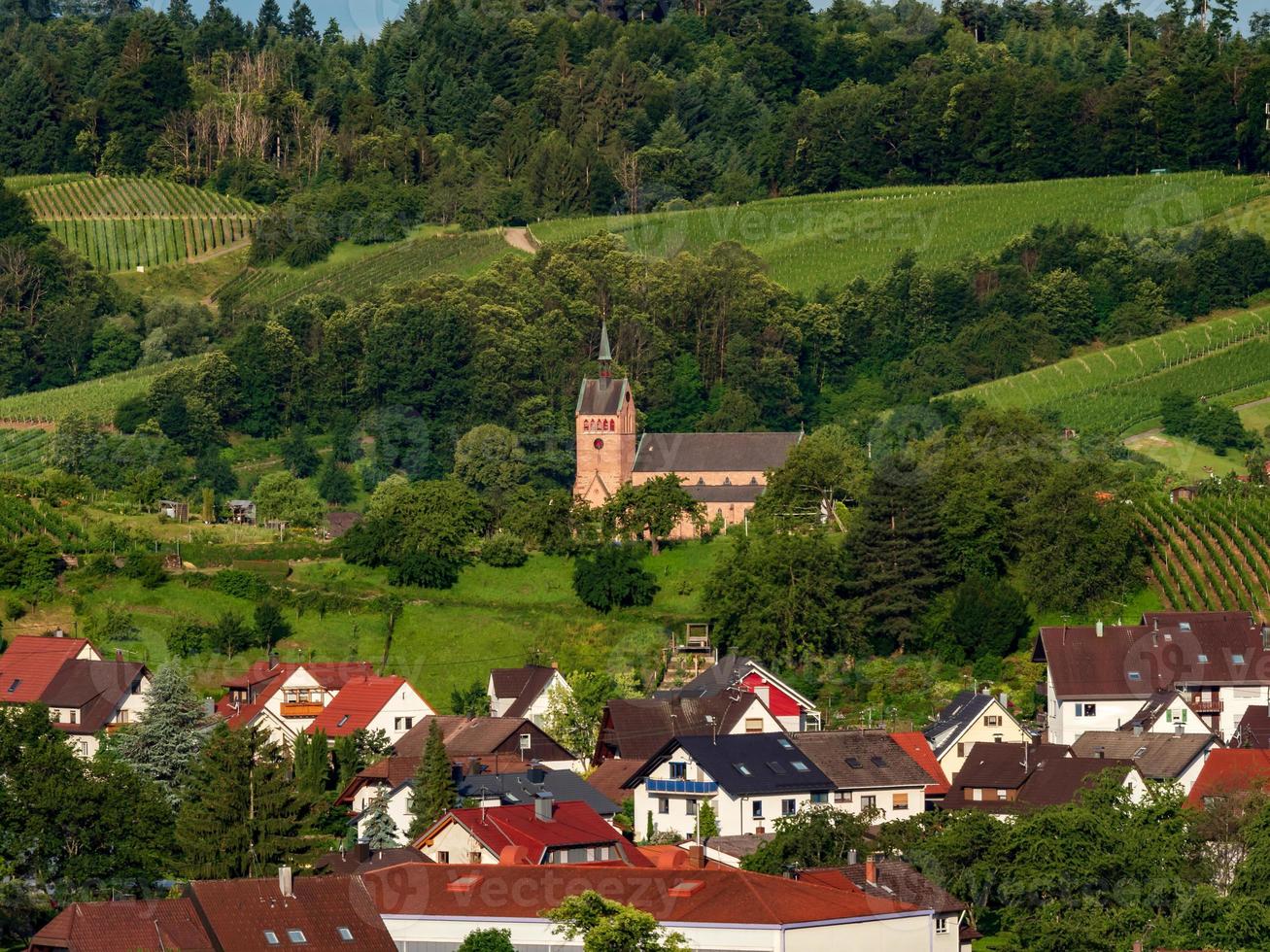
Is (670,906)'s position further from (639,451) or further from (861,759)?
(639,451)

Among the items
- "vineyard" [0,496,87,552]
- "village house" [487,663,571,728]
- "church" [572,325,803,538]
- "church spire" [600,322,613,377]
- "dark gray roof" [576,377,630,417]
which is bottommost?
"village house" [487,663,571,728]

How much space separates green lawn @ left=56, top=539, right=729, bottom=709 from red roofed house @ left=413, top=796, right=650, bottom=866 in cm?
2023

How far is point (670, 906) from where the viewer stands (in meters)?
41.3

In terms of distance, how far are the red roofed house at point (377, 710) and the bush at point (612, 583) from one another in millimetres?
10840

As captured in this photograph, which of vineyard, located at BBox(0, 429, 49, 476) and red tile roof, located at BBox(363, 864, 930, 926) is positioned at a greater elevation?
vineyard, located at BBox(0, 429, 49, 476)

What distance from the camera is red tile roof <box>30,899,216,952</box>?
125ft

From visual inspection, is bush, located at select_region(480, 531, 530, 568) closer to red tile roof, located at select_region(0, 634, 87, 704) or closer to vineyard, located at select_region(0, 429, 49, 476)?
red tile roof, located at select_region(0, 634, 87, 704)

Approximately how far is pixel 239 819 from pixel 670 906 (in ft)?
36.5

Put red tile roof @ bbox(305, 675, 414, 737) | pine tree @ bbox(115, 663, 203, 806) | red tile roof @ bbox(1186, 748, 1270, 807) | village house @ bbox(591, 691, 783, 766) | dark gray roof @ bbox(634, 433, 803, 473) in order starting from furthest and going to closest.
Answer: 1. dark gray roof @ bbox(634, 433, 803, 473)
2. red tile roof @ bbox(305, 675, 414, 737)
3. village house @ bbox(591, 691, 783, 766)
4. pine tree @ bbox(115, 663, 203, 806)
5. red tile roof @ bbox(1186, 748, 1270, 807)

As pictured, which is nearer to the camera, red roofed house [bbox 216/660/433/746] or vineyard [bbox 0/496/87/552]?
red roofed house [bbox 216/660/433/746]

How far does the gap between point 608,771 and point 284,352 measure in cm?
5510

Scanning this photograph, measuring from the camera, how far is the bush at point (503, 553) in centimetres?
7744

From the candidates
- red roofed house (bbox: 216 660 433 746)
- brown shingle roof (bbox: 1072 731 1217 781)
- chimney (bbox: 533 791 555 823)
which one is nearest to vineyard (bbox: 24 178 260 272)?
red roofed house (bbox: 216 660 433 746)

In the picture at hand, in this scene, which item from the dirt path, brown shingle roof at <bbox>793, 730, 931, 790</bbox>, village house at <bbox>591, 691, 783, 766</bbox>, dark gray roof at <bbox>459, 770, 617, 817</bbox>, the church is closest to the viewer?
dark gray roof at <bbox>459, 770, 617, 817</bbox>
